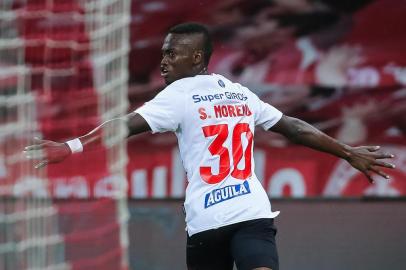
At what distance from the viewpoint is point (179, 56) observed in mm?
5508

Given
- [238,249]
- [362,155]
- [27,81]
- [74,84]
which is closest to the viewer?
[238,249]

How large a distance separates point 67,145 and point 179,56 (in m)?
0.76

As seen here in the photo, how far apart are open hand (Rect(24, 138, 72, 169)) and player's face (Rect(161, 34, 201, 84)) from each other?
72 cm

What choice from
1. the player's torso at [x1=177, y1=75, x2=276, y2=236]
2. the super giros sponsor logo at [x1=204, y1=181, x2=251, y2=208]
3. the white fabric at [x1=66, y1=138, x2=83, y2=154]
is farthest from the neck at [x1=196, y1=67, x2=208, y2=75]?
the white fabric at [x1=66, y1=138, x2=83, y2=154]

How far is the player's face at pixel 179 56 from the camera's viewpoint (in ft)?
18.1

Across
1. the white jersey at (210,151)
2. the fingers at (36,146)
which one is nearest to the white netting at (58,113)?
the white jersey at (210,151)

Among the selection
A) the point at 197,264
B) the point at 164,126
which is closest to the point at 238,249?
the point at 197,264

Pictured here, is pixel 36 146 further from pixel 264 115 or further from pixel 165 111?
pixel 264 115

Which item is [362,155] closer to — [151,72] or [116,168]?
[116,168]

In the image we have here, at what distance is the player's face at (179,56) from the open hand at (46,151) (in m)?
0.72

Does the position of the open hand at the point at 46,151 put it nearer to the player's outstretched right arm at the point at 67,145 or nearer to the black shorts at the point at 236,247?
the player's outstretched right arm at the point at 67,145

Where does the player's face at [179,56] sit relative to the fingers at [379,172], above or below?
above

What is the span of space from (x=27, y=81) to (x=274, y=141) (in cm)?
191

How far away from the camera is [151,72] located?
8453mm
